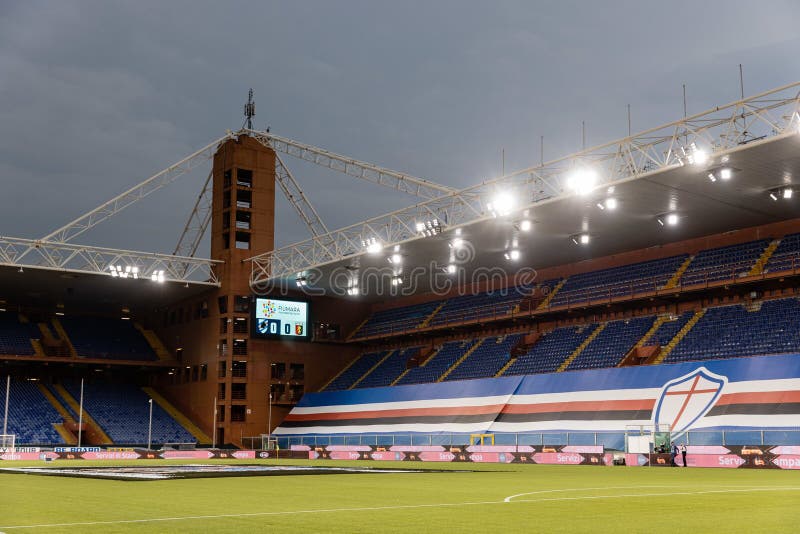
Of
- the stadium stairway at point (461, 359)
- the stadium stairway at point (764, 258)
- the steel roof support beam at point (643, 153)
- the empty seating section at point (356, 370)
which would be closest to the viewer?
the steel roof support beam at point (643, 153)

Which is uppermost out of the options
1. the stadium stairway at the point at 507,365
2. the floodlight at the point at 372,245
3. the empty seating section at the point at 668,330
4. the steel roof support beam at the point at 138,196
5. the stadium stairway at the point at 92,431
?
the steel roof support beam at the point at 138,196

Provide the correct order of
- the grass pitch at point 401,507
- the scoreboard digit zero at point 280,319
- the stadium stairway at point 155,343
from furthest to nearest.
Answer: the stadium stairway at point 155,343 → the scoreboard digit zero at point 280,319 → the grass pitch at point 401,507

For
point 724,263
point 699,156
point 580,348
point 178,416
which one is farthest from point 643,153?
point 178,416

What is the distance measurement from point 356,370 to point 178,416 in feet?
52.2

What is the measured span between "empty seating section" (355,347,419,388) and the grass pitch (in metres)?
46.8

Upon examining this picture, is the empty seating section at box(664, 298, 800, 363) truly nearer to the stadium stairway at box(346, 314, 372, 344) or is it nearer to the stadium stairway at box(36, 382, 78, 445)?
the stadium stairway at box(346, 314, 372, 344)

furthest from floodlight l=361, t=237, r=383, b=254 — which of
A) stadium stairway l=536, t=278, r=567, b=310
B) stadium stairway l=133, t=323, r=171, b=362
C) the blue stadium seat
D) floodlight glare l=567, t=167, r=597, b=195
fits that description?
the blue stadium seat

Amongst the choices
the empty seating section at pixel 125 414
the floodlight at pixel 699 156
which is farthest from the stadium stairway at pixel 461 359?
the floodlight at pixel 699 156

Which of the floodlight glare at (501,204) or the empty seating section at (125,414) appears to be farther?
the empty seating section at (125,414)

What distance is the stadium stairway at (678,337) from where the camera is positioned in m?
52.8

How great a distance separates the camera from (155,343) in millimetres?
82438

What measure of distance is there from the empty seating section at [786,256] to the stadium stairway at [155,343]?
171ft

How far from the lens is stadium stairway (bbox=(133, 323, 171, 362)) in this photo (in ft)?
264

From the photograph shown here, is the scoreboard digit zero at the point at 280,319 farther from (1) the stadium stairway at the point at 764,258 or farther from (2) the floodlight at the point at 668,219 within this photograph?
(1) the stadium stairway at the point at 764,258
